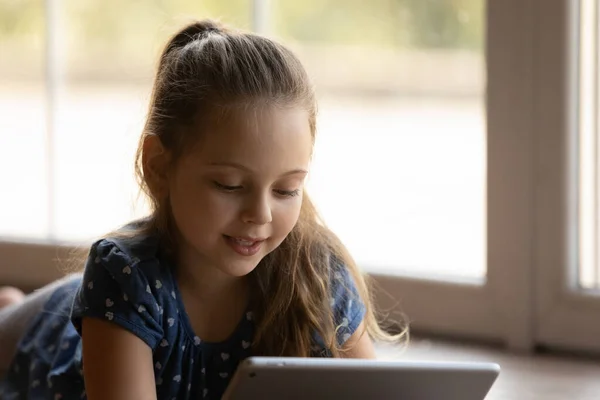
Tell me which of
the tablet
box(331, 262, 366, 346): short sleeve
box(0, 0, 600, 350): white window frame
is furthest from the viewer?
box(0, 0, 600, 350): white window frame

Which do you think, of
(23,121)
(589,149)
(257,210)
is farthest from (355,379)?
(23,121)

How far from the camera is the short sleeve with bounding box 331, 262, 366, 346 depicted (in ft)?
4.52

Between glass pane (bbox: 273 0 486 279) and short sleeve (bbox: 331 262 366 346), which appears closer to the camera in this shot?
short sleeve (bbox: 331 262 366 346)

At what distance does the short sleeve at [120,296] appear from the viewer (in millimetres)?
1255

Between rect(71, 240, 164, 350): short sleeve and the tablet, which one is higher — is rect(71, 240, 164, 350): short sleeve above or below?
above

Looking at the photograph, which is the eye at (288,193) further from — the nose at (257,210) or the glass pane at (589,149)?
the glass pane at (589,149)

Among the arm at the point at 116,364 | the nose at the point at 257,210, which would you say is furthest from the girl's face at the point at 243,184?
the arm at the point at 116,364

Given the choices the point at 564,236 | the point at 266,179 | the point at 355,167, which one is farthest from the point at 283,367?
the point at 355,167

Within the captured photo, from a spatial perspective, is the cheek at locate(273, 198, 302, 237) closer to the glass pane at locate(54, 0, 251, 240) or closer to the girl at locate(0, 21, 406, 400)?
the girl at locate(0, 21, 406, 400)

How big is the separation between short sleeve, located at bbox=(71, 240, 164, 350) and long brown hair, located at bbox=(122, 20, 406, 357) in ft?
0.22

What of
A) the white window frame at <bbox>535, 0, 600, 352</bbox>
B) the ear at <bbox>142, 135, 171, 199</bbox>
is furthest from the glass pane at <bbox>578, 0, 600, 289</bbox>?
the ear at <bbox>142, 135, 171, 199</bbox>

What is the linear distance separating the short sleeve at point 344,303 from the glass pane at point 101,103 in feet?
2.47

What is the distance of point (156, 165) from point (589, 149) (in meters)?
0.73

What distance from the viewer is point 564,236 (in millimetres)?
1706
